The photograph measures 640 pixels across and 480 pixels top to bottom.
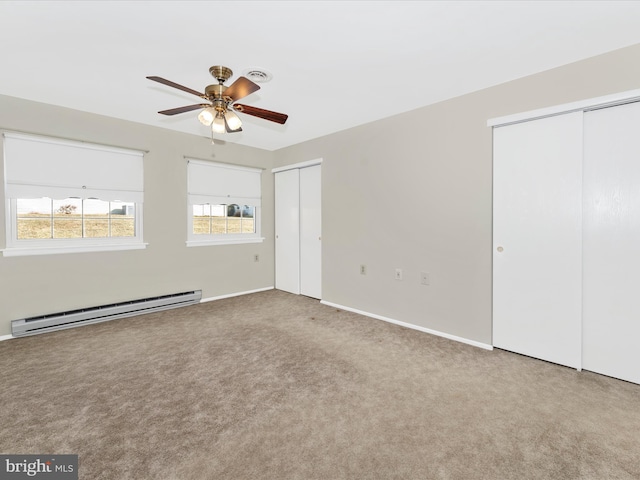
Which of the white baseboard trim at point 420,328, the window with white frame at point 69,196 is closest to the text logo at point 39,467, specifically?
the window with white frame at point 69,196

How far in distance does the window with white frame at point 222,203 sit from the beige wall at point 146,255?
124 mm

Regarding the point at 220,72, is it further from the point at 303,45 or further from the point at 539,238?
the point at 539,238

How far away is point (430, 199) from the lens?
3357 mm

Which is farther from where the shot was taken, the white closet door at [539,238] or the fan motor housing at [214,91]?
the white closet door at [539,238]

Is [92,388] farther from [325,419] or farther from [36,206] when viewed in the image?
[36,206]

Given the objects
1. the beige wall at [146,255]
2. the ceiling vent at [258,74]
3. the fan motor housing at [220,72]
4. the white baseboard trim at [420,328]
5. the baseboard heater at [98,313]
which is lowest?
the white baseboard trim at [420,328]

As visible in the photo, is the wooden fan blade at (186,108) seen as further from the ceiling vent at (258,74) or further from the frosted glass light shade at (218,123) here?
the ceiling vent at (258,74)

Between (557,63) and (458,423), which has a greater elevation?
(557,63)

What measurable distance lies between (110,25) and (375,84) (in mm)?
2117

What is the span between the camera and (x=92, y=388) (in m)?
2.25

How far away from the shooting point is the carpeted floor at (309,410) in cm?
156

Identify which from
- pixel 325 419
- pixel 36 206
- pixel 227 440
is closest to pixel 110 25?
pixel 36 206

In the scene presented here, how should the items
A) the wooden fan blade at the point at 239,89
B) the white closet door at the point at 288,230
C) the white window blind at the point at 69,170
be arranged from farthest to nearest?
the white closet door at the point at 288,230 → the white window blind at the point at 69,170 → the wooden fan blade at the point at 239,89

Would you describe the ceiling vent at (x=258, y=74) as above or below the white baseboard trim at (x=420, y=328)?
above
